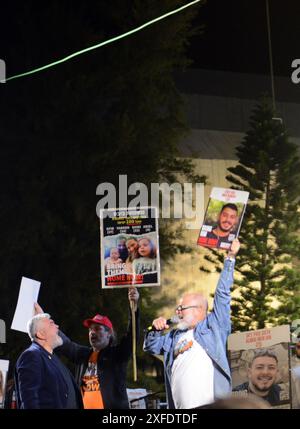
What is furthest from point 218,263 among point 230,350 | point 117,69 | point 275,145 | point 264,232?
point 230,350

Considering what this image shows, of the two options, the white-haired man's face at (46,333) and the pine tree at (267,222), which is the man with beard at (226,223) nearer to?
the white-haired man's face at (46,333)

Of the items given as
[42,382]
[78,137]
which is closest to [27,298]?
[42,382]

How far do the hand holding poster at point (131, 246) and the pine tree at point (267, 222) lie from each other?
322 inches

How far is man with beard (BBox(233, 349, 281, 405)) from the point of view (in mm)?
5086

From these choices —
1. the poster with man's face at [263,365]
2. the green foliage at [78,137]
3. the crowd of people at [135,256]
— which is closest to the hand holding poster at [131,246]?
the crowd of people at [135,256]

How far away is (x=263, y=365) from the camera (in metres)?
5.14

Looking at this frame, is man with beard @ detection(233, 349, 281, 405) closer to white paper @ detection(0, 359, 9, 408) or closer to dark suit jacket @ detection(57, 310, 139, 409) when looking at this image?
dark suit jacket @ detection(57, 310, 139, 409)

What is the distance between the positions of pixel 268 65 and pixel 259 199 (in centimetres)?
252

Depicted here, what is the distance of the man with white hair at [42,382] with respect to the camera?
16.1ft

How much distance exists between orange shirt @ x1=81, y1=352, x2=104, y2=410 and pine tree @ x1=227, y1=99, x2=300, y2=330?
8521 millimetres

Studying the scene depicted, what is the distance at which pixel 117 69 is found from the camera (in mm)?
13898
